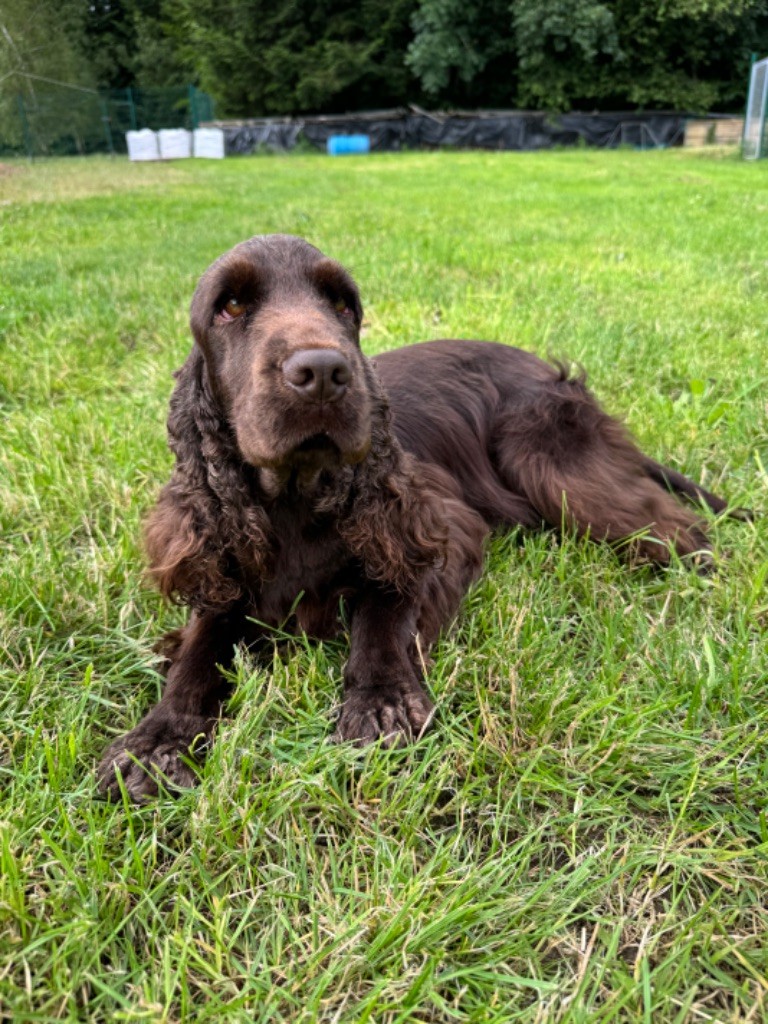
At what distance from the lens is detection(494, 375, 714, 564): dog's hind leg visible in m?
2.51

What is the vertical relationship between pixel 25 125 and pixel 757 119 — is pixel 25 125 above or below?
above

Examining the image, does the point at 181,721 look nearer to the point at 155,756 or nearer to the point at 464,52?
the point at 155,756

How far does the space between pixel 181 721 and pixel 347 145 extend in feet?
96.8

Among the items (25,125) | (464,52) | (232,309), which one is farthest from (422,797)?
(464,52)

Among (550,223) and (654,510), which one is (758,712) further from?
(550,223)

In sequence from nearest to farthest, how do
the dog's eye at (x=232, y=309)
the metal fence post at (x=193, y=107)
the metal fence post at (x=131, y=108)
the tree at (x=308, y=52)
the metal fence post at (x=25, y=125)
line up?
the dog's eye at (x=232, y=309), the metal fence post at (x=25, y=125), the metal fence post at (x=131, y=108), the metal fence post at (x=193, y=107), the tree at (x=308, y=52)

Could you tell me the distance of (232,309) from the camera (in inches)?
75.9

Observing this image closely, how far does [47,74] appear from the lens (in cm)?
1980

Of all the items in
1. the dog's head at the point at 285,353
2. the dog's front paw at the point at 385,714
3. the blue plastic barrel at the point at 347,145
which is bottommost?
the blue plastic barrel at the point at 347,145

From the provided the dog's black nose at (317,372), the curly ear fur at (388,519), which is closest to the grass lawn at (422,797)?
the curly ear fur at (388,519)

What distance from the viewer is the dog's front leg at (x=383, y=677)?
1652mm

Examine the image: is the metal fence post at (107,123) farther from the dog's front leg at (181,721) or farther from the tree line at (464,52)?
the dog's front leg at (181,721)

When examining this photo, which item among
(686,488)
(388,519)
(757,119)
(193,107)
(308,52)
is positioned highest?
(308,52)

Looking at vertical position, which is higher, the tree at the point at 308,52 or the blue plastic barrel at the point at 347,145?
the tree at the point at 308,52
